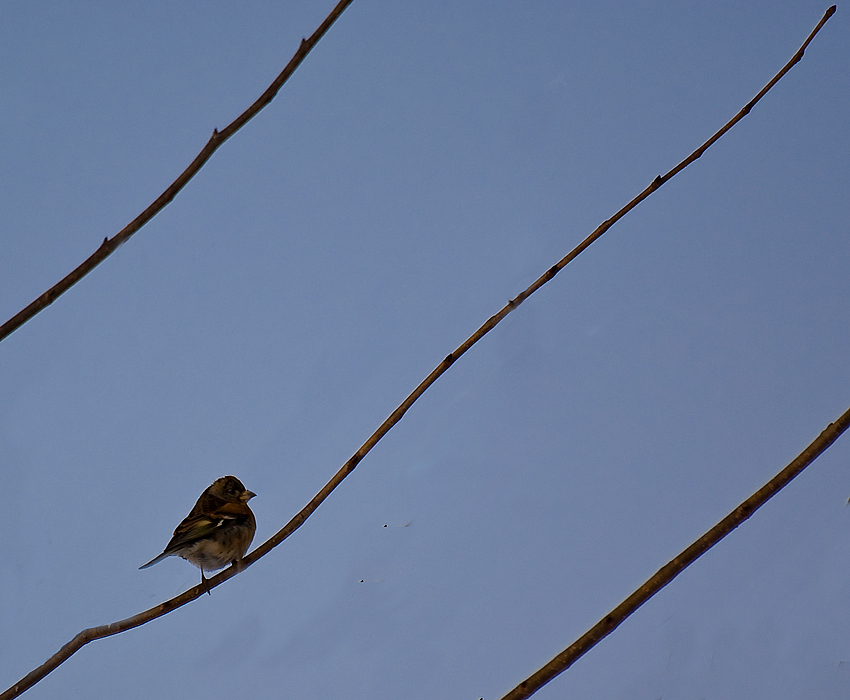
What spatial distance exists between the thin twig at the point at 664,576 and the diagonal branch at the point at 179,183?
21.4 inches

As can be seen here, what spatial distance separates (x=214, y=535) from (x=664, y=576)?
5.94ft

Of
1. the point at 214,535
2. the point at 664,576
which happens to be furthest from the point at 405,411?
the point at 214,535

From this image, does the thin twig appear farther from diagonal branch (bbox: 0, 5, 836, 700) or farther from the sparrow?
the sparrow

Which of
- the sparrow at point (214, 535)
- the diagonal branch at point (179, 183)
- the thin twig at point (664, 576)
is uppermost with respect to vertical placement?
the sparrow at point (214, 535)

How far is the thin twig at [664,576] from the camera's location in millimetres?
796

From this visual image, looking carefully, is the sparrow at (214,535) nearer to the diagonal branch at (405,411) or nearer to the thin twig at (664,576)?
the diagonal branch at (405,411)

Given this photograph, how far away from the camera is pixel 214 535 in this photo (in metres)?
2.39

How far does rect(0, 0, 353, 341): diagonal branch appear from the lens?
2.18 ft

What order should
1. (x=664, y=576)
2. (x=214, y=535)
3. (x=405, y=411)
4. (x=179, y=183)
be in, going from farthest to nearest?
(x=214, y=535) → (x=405, y=411) → (x=664, y=576) → (x=179, y=183)

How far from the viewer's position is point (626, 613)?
0.80m

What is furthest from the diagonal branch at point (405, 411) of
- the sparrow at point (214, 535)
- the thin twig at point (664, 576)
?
the sparrow at point (214, 535)

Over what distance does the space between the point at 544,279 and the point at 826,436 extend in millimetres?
349

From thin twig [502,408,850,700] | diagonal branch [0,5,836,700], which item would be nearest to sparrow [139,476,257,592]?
diagonal branch [0,5,836,700]

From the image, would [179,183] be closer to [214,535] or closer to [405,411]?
[405,411]
